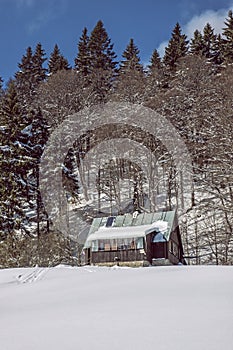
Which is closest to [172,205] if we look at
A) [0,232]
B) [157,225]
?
[157,225]

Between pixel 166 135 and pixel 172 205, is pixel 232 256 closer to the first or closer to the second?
pixel 172 205

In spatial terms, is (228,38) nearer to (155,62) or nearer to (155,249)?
(155,62)

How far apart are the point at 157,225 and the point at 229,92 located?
26.6 ft

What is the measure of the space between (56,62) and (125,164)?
23.1 meters

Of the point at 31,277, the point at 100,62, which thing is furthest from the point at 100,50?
the point at 31,277

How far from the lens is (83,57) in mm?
48062

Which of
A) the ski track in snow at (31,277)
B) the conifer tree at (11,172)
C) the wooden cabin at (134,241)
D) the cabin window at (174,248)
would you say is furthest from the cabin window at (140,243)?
the ski track in snow at (31,277)

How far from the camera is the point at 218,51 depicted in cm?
A: 4209

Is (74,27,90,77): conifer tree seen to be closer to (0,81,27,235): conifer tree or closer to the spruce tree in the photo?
the spruce tree

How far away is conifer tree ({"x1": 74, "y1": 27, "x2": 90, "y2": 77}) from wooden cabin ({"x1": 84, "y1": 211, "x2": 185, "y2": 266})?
1014 inches

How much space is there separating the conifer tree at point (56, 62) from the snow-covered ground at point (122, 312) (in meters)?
41.5

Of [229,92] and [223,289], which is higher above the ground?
[229,92]

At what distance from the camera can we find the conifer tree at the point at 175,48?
42719mm

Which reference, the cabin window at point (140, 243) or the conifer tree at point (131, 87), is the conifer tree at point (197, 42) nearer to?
the conifer tree at point (131, 87)
